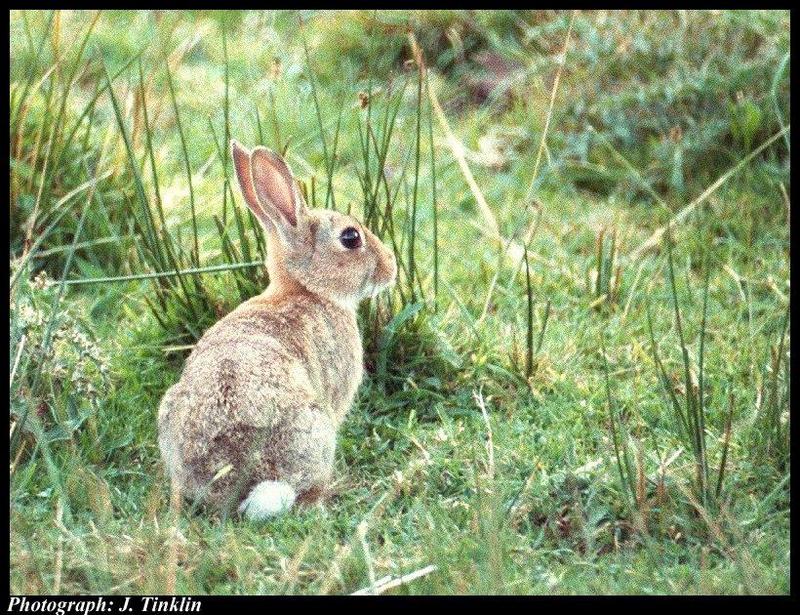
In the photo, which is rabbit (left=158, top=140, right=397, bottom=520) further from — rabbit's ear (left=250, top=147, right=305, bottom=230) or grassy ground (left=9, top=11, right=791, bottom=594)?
grassy ground (left=9, top=11, right=791, bottom=594)

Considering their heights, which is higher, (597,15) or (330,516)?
(597,15)

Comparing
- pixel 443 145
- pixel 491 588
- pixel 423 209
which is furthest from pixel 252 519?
pixel 443 145

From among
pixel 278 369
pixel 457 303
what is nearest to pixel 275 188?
pixel 278 369

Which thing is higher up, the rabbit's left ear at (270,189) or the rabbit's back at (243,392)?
the rabbit's left ear at (270,189)

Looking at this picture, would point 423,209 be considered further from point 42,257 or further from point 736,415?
point 736,415

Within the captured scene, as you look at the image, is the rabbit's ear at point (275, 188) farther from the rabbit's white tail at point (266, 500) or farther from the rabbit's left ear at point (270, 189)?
the rabbit's white tail at point (266, 500)

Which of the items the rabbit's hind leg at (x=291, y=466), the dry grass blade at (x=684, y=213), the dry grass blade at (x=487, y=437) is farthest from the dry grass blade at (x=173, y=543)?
the dry grass blade at (x=684, y=213)

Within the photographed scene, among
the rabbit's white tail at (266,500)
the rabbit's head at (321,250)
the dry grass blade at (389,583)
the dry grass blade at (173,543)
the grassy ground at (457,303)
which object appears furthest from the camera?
the rabbit's head at (321,250)
